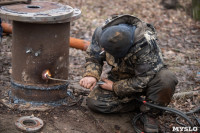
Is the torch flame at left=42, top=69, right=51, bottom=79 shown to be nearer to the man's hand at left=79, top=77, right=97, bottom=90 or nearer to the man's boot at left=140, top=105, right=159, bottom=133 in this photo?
the man's hand at left=79, top=77, right=97, bottom=90

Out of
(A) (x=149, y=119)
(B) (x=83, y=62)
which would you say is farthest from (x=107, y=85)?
(B) (x=83, y=62)

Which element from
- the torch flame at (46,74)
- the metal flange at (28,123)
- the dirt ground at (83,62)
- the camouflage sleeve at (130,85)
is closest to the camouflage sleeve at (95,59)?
the camouflage sleeve at (130,85)

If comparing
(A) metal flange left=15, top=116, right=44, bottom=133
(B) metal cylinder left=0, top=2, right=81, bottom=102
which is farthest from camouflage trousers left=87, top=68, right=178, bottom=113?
(A) metal flange left=15, top=116, right=44, bottom=133

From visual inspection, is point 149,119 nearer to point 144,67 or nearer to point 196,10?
point 144,67

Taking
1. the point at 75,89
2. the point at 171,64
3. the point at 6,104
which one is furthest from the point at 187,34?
the point at 6,104

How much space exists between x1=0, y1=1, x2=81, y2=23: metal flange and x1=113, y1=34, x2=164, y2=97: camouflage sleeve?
3.34 feet

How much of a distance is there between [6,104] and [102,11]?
19.9ft

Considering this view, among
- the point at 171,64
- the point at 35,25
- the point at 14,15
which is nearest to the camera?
the point at 14,15

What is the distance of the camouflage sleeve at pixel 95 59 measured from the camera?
3.95m

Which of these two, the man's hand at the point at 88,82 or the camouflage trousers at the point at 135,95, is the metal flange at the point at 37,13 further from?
the camouflage trousers at the point at 135,95

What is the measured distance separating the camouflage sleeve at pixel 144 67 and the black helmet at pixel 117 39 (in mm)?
225

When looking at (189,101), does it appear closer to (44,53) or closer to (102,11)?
(44,53)

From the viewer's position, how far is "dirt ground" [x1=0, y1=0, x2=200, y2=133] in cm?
381

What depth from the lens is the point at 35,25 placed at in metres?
3.65
